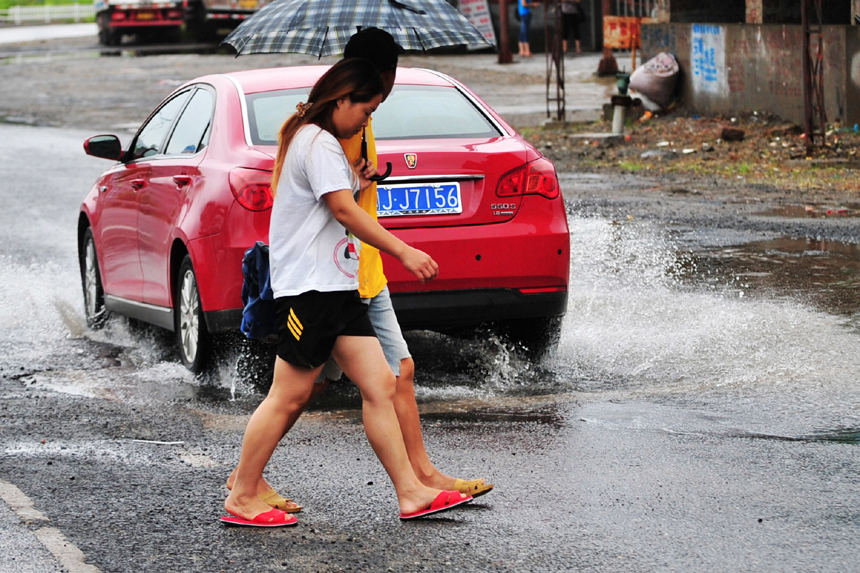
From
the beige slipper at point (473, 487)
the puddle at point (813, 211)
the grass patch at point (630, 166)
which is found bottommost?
the grass patch at point (630, 166)

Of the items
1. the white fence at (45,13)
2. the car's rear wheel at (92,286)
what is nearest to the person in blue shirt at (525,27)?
the car's rear wheel at (92,286)

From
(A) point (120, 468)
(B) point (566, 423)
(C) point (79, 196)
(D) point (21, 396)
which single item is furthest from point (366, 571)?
(C) point (79, 196)

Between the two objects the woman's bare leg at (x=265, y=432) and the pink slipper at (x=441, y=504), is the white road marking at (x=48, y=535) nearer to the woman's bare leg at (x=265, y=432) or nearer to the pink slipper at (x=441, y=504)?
the woman's bare leg at (x=265, y=432)

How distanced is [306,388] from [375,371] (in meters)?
0.24

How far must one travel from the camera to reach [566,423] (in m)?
5.74

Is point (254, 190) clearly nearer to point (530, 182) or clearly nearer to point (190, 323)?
point (190, 323)

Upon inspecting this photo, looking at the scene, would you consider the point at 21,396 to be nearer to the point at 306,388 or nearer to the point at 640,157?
the point at 306,388

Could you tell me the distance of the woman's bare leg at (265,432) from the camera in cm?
442

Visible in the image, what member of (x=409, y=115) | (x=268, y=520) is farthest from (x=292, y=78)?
(x=268, y=520)

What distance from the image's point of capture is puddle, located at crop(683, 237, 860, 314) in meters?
8.46

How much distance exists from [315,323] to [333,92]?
0.75 m

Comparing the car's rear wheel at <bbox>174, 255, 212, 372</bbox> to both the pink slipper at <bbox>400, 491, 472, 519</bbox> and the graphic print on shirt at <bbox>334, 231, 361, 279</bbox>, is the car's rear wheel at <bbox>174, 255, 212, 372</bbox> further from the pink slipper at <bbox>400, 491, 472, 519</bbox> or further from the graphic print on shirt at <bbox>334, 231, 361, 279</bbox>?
the pink slipper at <bbox>400, 491, 472, 519</bbox>

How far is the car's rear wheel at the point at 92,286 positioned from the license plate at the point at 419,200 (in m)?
2.81

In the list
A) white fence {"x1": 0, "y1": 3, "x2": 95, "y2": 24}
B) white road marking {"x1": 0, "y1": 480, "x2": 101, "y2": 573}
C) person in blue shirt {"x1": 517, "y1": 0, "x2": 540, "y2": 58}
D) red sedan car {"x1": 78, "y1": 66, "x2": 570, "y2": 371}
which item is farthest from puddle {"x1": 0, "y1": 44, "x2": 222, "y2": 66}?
white road marking {"x1": 0, "y1": 480, "x2": 101, "y2": 573}
